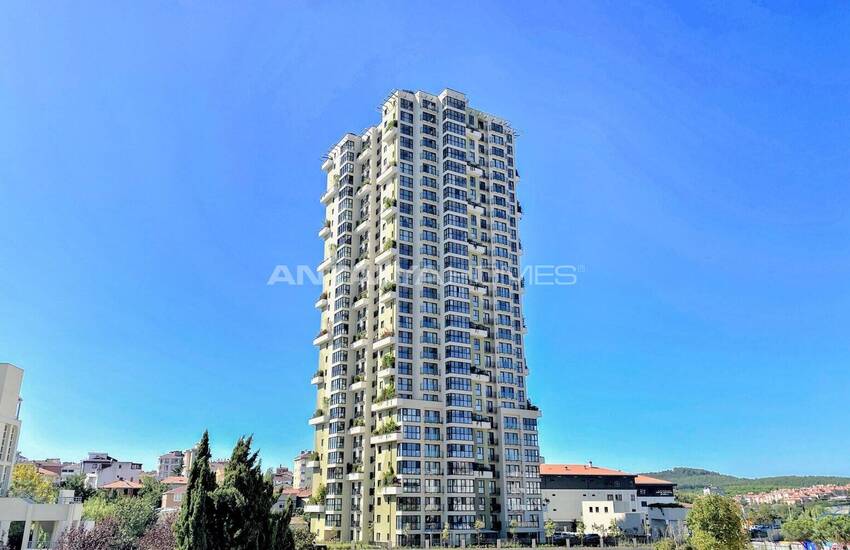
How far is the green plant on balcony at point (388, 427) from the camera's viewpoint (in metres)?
87.1

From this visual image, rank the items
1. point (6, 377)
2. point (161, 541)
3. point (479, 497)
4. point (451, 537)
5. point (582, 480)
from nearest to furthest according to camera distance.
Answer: point (6, 377)
point (161, 541)
point (451, 537)
point (479, 497)
point (582, 480)

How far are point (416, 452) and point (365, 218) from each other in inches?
1644

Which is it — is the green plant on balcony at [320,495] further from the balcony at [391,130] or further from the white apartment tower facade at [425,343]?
the balcony at [391,130]

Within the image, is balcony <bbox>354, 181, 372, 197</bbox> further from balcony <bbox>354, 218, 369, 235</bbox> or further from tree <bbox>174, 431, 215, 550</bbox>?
tree <bbox>174, 431, 215, 550</bbox>

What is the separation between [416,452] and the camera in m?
86.4

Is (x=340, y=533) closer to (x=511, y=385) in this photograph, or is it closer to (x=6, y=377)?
(x=511, y=385)

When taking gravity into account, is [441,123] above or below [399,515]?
above

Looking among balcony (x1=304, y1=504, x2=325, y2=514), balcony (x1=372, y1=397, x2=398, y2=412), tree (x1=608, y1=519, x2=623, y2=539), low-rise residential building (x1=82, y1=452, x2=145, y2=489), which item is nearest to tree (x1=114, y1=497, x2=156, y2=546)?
balcony (x1=304, y1=504, x2=325, y2=514)

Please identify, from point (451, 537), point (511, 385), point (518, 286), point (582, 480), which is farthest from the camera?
point (582, 480)

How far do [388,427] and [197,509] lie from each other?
182ft

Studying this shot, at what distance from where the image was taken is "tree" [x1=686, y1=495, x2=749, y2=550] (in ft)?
183

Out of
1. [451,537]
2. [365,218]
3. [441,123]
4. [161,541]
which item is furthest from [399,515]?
[441,123]

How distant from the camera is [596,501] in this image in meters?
117

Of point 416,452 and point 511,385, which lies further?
point 511,385
